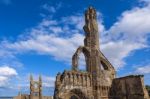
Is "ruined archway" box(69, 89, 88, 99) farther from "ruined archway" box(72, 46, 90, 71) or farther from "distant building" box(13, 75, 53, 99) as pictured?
"distant building" box(13, 75, 53, 99)

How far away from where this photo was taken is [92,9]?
4181cm

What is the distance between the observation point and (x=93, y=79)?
37.5 m

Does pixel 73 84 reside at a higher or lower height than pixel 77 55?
lower

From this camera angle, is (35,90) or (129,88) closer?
(129,88)

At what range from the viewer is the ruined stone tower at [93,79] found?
3464 centimetres

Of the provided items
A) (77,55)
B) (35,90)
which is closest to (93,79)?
(77,55)

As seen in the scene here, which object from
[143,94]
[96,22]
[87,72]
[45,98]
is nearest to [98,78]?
[87,72]

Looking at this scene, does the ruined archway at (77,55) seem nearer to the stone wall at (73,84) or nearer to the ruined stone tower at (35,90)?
the stone wall at (73,84)

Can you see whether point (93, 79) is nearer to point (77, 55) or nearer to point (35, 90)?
point (77, 55)

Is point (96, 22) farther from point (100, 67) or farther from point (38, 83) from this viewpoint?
point (38, 83)

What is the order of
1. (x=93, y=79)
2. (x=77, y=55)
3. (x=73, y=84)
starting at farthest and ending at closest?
(x=77, y=55) < (x=93, y=79) < (x=73, y=84)

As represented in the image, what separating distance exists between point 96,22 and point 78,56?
21.9 ft

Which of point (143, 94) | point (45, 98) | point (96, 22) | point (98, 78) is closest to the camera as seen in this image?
point (143, 94)

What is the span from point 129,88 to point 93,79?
17.2 ft
